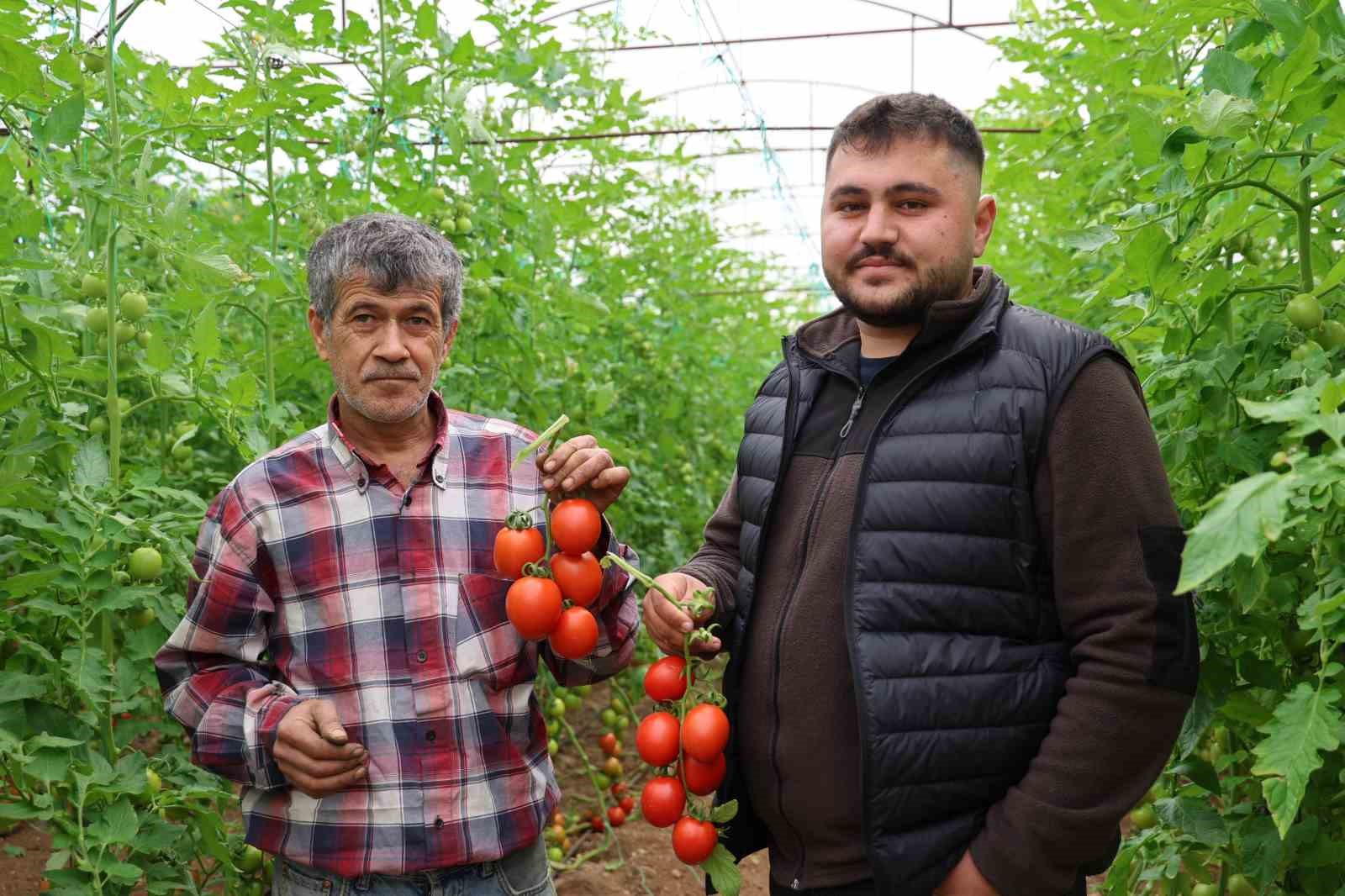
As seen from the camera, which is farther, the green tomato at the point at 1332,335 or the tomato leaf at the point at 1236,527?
the green tomato at the point at 1332,335

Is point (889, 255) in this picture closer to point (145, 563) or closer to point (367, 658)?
point (367, 658)

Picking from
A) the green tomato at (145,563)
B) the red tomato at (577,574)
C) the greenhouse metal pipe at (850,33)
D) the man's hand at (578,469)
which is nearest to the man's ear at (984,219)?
the man's hand at (578,469)

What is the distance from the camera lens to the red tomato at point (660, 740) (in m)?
1.74

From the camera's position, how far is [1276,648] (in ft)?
6.26

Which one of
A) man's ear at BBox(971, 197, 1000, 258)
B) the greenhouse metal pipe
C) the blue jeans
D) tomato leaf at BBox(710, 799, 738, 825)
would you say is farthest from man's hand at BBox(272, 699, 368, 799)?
the greenhouse metal pipe

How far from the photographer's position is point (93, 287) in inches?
92.7

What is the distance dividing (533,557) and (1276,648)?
1.19 metres

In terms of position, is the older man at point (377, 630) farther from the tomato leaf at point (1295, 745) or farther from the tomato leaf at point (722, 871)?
the tomato leaf at point (1295, 745)

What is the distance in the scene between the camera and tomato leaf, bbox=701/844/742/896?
177 cm

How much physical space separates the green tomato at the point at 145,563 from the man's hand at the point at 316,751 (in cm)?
53

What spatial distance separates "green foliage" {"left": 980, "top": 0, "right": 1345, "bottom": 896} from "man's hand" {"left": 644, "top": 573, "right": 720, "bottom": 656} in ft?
2.36

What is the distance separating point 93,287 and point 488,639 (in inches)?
46.6

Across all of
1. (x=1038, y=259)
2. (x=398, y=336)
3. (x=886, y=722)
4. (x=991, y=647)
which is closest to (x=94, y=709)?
(x=398, y=336)

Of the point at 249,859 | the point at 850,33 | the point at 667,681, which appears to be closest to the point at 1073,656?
the point at 667,681
